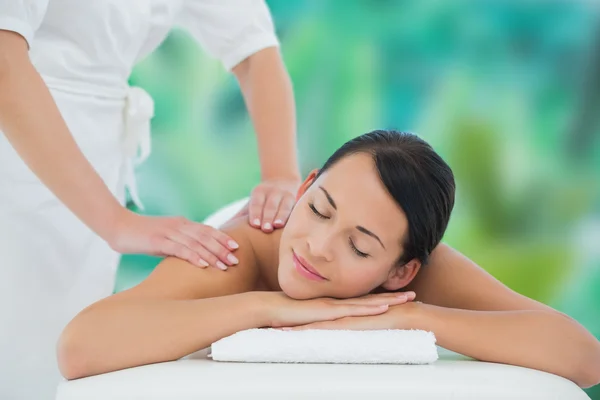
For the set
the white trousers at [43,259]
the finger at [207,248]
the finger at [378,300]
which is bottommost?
the white trousers at [43,259]

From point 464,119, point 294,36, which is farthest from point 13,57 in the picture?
point 464,119

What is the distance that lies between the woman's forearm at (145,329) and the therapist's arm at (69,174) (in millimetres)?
200

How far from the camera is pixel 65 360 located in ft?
4.05

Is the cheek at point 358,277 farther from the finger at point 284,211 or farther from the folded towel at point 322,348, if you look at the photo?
the finger at point 284,211

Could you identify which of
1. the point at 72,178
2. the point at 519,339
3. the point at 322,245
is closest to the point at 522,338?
the point at 519,339

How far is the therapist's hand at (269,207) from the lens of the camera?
1.67 m

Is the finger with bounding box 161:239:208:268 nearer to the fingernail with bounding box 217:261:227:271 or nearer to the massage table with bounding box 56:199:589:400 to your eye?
the fingernail with bounding box 217:261:227:271

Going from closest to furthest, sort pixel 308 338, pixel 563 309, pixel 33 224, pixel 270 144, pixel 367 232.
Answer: pixel 308 338 < pixel 367 232 < pixel 33 224 < pixel 270 144 < pixel 563 309

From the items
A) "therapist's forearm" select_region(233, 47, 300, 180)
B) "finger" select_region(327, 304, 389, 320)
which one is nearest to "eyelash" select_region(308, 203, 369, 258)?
"finger" select_region(327, 304, 389, 320)

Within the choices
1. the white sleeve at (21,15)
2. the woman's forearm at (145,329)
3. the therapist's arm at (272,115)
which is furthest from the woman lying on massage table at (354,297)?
the white sleeve at (21,15)

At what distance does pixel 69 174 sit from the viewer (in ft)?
5.06

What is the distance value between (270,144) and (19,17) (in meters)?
0.68

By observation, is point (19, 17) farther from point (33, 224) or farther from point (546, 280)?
point (546, 280)

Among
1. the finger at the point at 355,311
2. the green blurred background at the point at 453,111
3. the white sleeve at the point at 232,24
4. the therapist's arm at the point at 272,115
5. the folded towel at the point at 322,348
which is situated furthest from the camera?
the green blurred background at the point at 453,111
